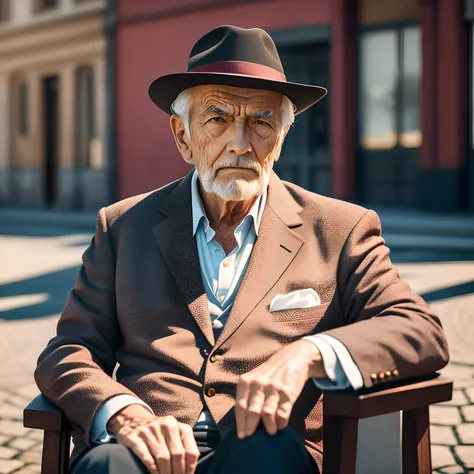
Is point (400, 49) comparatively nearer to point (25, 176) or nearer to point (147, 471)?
point (25, 176)

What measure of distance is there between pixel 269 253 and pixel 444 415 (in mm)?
2292

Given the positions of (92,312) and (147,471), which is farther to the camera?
(92,312)

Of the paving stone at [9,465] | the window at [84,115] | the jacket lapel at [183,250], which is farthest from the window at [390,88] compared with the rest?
the jacket lapel at [183,250]

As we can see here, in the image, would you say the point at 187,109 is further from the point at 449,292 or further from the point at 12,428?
the point at 449,292

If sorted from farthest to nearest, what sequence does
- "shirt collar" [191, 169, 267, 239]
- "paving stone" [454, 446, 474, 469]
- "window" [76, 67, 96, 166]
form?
"window" [76, 67, 96, 166] → "paving stone" [454, 446, 474, 469] → "shirt collar" [191, 169, 267, 239]

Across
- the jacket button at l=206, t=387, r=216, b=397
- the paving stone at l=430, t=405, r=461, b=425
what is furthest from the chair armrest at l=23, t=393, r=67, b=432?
the paving stone at l=430, t=405, r=461, b=425

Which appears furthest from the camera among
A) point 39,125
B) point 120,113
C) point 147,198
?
point 39,125

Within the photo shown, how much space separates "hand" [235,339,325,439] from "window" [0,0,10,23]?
2436 cm

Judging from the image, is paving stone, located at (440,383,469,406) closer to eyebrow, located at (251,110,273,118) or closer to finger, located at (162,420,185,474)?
eyebrow, located at (251,110,273,118)

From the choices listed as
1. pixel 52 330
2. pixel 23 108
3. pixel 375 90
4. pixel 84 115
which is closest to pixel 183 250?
pixel 52 330

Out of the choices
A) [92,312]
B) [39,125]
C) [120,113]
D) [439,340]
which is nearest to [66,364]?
[92,312]

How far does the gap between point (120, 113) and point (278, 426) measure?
19.3 m

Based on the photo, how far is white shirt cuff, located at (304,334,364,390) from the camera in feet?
7.00

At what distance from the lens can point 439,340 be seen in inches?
90.5
